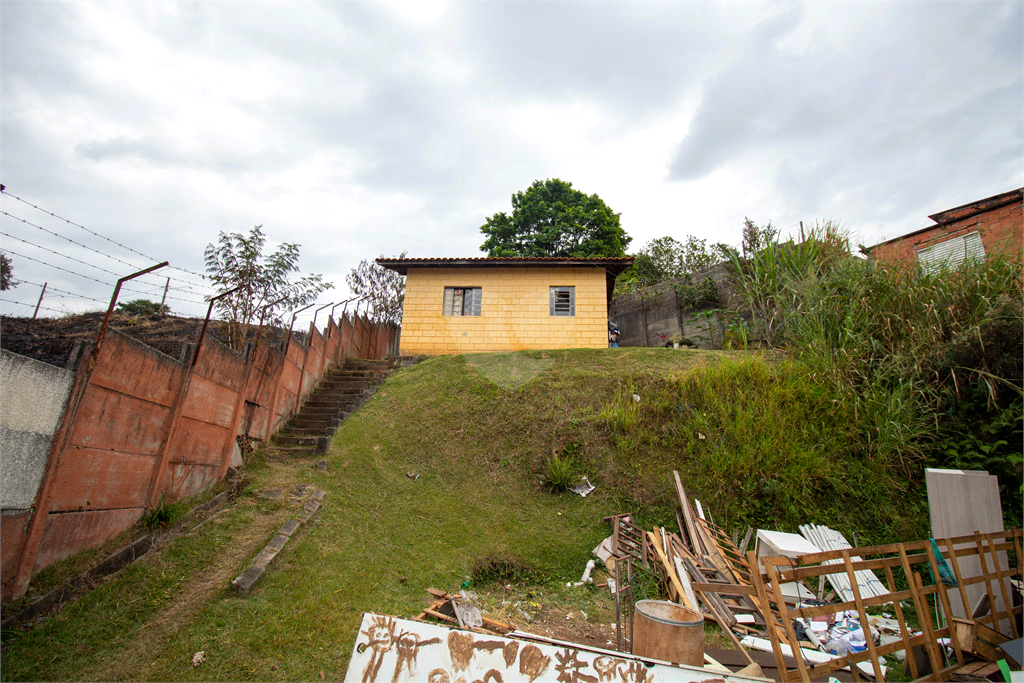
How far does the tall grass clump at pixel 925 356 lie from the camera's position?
6438 millimetres

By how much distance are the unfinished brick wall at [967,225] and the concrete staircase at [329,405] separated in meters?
10.5

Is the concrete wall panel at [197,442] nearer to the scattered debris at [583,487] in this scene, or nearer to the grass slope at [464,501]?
the grass slope at [464,501]

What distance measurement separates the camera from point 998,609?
4.70 metres

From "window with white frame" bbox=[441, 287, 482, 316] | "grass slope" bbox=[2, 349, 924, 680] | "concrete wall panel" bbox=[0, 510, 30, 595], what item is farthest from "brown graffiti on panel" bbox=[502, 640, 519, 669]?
"window with white frame" bbox=[441, 287, 482, 316]

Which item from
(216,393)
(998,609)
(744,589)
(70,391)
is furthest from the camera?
(216,393)

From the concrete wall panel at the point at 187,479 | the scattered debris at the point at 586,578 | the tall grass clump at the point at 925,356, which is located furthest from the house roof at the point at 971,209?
the concrete wall panel at the point at 187,479

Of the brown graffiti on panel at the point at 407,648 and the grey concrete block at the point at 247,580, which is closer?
the brown graffiti on panel at the point at 407,648

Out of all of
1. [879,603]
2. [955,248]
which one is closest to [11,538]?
[879,603]

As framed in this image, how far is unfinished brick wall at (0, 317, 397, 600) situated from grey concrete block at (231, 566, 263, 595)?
1.38 meters

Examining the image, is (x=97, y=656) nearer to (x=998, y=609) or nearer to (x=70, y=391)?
(x=70, y=391)

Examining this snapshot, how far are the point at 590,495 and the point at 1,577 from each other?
6.48 meters

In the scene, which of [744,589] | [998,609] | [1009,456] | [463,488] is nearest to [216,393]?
[463,488]

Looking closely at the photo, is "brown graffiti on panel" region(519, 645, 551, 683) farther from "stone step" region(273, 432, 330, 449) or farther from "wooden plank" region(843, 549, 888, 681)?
"stone step" region(273, 432, 330, 449)

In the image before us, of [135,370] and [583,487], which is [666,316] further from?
[135,370]
